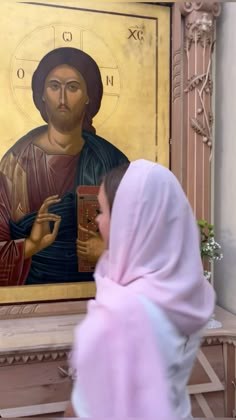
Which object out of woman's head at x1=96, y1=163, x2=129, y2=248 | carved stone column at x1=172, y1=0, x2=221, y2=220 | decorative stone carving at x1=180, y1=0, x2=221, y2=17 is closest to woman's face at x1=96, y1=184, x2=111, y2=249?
woman's head at x1=96, y1=163, x2=129, y2=248

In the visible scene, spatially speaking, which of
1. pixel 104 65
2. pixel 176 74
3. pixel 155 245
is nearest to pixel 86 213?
pixel 104 65

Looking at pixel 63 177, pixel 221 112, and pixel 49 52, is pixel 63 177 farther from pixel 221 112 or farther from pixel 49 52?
pixel 221 112

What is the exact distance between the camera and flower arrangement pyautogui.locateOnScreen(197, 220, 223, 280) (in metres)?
1.78

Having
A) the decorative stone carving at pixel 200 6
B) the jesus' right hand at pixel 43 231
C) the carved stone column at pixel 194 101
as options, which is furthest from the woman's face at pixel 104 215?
the decorative stone carving at pixel 200 6

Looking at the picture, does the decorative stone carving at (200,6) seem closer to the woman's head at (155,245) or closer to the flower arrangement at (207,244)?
the flower arrangement at (207,244)

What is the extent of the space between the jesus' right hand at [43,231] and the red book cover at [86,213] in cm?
10

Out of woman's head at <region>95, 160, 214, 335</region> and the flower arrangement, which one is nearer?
woman's head at <region>95, 160, 214, 335</region>

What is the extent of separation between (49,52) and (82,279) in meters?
1.05

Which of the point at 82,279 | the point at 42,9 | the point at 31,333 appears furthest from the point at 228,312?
the point at 42,9

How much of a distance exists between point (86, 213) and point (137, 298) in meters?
1.27

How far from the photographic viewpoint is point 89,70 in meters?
1.83

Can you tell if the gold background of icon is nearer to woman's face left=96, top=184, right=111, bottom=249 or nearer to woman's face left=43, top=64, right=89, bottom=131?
woman's face left=43, top=64, right=89, bottom=131

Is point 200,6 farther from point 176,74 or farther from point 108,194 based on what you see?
point 108,194

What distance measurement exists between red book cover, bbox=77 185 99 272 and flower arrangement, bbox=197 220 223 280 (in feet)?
1.66
